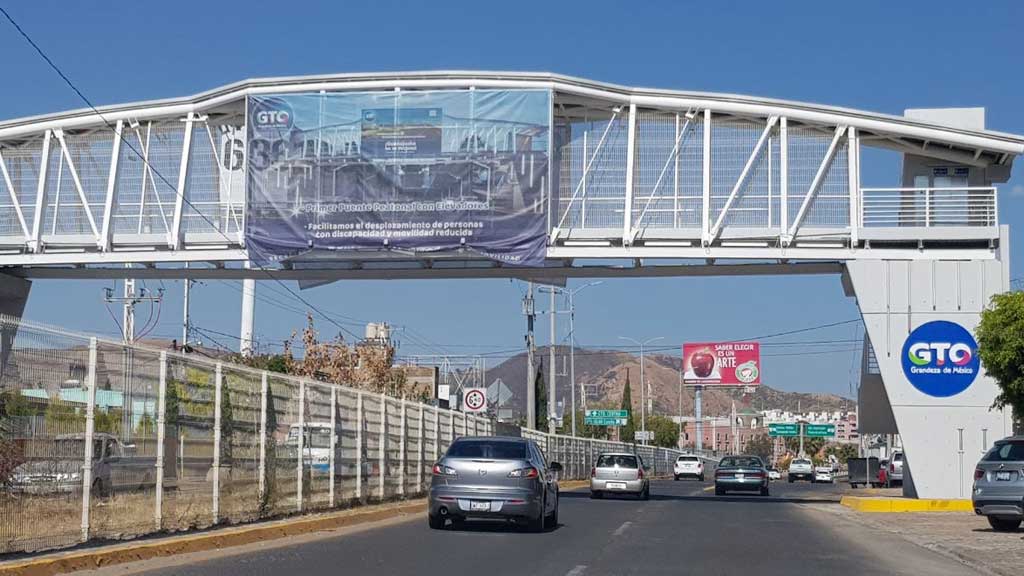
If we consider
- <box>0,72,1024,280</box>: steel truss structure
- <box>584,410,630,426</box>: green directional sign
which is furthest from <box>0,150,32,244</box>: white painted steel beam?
<box>584,410,630,426</box>: green directional sign

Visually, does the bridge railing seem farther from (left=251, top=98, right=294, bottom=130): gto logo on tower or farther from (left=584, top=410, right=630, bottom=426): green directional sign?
(left=584, top=410, right=630, bottom=426): green directional sign

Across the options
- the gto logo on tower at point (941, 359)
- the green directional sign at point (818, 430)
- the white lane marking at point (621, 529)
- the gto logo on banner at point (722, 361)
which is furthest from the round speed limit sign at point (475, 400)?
the green directional sign at point (818, 430)

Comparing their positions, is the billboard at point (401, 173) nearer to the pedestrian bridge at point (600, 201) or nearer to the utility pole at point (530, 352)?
the pedestrian bridge at point (600, 201)

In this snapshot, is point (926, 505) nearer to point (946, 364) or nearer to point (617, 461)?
point (946, 364)

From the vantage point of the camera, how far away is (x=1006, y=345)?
27.8 metres

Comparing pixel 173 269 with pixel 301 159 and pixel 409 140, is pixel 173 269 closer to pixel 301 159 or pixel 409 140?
pixel 301 159

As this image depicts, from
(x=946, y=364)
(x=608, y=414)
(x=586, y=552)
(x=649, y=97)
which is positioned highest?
(x=649, y=97)

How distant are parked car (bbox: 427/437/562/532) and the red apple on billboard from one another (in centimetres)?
7345

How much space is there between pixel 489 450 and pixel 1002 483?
9.22m

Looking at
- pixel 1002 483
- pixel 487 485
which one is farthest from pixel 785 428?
pixel 487 485

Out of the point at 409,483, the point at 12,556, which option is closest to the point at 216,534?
the point at 12,556

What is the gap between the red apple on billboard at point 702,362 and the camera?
305 ft

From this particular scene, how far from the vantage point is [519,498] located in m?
20.1

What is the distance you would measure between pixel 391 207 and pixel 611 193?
5.93 metres
